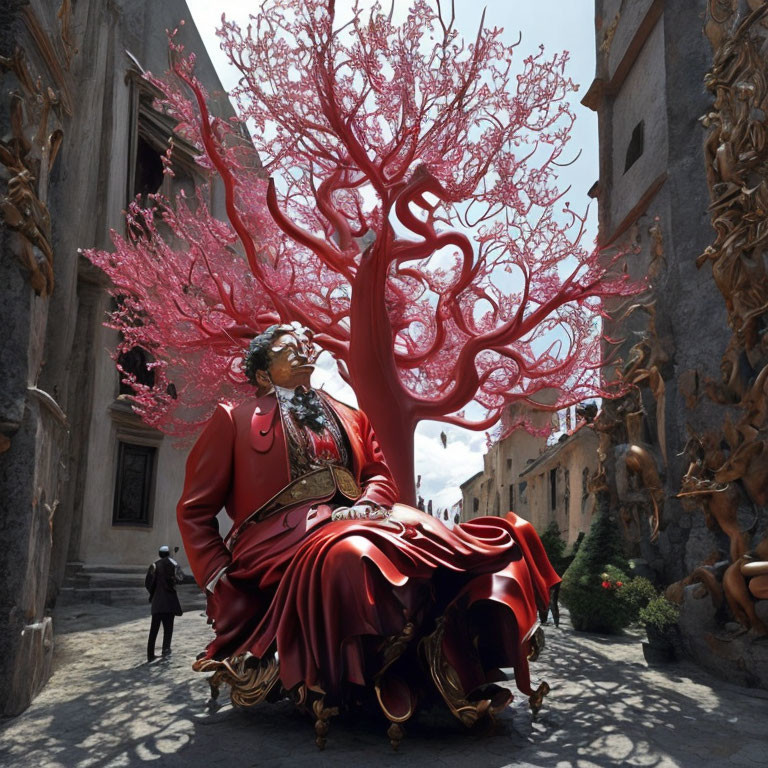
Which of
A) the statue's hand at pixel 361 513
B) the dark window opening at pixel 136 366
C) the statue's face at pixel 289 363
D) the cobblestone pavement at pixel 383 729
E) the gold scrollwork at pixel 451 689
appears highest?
the dark window opening at pixel 136 366

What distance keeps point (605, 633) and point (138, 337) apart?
247 inches

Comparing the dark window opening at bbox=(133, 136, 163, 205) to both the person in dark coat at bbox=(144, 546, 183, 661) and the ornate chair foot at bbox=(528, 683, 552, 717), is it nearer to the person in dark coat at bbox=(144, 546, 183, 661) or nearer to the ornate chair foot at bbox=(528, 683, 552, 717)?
the person in dark coat at bbox=(144, 546, 183, 661)

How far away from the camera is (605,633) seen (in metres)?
8.09

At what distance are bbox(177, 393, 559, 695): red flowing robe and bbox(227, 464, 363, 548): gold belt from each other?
0.14ft

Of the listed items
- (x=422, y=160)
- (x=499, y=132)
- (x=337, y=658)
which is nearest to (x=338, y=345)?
(x=422, y=160)

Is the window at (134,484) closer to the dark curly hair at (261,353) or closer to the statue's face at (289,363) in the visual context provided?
the dark curly hair at (261,353)

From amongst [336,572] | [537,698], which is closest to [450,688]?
[537,698]

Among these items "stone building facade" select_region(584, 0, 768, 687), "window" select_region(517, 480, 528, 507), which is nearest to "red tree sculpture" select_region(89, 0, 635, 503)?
"stone building facade" select_region(584, 0, 768, 687)

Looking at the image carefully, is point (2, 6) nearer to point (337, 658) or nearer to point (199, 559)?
point (199, 559)

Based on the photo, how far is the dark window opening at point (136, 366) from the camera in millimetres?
12469

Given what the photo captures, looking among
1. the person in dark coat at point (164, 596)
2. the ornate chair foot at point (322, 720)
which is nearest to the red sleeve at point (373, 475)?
the ornate chair foot at point (322, 720)

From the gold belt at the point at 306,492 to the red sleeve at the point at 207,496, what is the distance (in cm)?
20

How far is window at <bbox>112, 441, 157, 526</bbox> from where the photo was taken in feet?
40.4

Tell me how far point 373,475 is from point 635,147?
8.47 m
